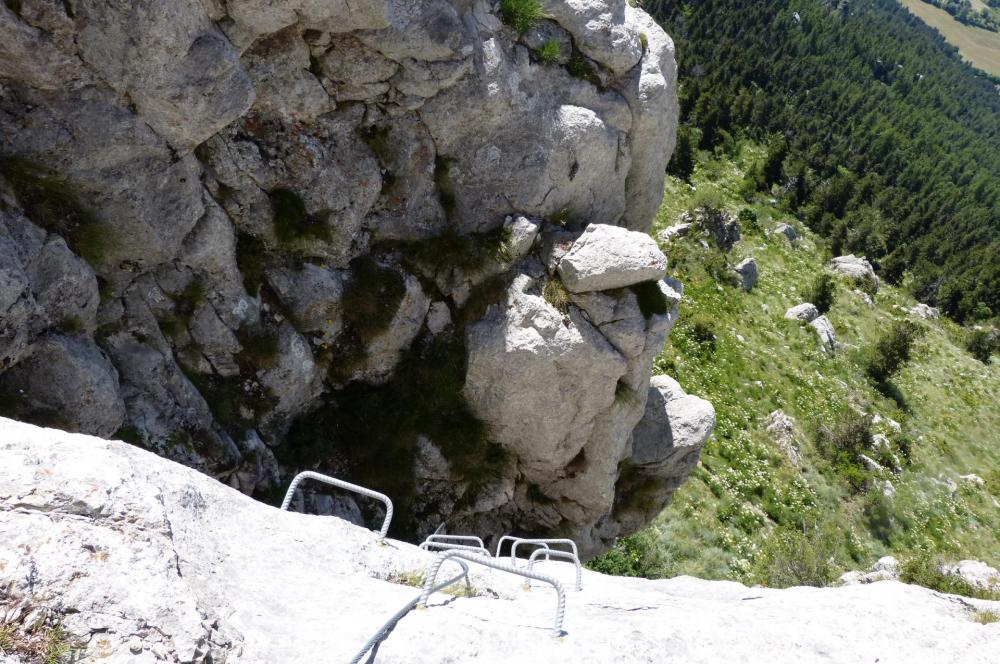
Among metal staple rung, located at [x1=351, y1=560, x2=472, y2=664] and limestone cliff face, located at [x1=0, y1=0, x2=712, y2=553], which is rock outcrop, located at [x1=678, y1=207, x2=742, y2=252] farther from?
metal staple rung, located at [x1=351, y1=560, x2=472, y2=664]

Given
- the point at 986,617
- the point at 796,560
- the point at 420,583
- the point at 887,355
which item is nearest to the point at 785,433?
the point at 796,560

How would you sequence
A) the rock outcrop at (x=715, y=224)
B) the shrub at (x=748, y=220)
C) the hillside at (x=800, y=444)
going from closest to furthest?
the hillside at (x=800, y=444), the rock outcrop at (x=715, y=224), the shrub at (x=748, y=220)

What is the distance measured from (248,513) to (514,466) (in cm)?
1086

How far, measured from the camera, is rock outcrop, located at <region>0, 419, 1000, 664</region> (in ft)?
14.8

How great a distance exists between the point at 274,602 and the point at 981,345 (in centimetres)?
8058

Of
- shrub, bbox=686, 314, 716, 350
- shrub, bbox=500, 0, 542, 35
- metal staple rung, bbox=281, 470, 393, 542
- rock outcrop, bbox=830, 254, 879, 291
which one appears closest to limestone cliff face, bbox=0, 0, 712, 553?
shrub, bbox=500, 0, 542, 35

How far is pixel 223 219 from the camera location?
1188 cm

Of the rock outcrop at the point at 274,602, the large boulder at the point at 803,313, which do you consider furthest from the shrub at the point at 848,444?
the rock outcrop at the point at 274,602

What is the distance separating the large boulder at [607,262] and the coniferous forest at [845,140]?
4771 cm

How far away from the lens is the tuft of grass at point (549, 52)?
14.7m

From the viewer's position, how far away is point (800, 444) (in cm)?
3666

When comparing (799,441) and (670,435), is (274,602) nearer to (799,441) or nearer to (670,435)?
(670,435)

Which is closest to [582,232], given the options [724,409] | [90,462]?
[90,462]

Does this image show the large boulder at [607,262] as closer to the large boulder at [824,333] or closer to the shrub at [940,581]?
the shrub at [940,581]
